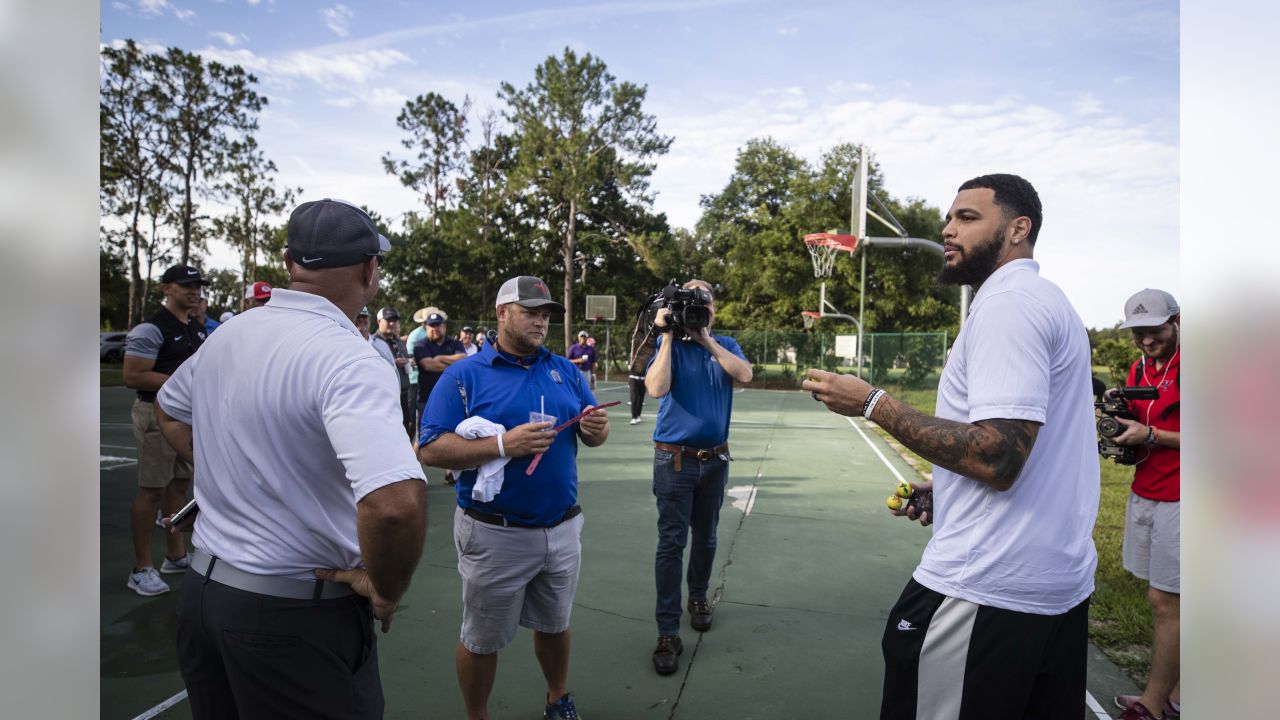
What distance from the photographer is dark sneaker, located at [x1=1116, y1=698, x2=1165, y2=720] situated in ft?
10.3

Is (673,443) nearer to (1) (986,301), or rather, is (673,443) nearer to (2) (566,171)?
(1) (986,301)

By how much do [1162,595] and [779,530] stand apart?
3.53 meters

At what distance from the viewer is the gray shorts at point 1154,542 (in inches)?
126

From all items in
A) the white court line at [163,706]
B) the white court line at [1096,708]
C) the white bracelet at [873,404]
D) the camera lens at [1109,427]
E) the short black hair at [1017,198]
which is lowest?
the white court line at [1096,708]

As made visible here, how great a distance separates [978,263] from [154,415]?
5254 mm

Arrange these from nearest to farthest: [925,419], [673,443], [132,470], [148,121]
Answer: [925,419] → [673,443] → [132,470] → [148,121]

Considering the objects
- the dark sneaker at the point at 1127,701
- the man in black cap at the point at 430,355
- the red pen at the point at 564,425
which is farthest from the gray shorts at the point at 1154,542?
the man in black cap at the point at 430,355

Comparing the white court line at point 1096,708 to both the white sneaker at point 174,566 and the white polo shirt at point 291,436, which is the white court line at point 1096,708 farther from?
the white sneaker at point 174,566

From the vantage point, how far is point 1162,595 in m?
3.24

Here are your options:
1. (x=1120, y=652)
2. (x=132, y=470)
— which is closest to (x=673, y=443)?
(x=1120, y=652)

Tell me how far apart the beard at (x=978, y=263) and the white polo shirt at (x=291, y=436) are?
1.55 m

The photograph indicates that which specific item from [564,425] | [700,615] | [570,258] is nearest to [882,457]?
[700,615]

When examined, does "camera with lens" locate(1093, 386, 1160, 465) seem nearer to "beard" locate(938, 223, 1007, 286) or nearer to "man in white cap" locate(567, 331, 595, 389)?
"beard" locate(938, 223, 1007, 286)
